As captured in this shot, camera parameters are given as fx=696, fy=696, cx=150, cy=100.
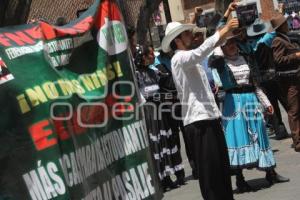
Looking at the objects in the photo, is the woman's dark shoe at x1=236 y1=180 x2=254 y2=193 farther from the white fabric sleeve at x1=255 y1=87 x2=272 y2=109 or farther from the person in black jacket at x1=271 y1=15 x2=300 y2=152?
the person in black jacket at x1=271 y1=15 x2=300 y2=152

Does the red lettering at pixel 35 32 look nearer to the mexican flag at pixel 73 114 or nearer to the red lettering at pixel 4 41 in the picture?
the mexican flag at pixel 73 114

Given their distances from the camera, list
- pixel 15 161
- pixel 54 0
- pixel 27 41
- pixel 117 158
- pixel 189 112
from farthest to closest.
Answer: pixel 54 0 < pixel 189 112 < pixel 117 158 < pixel 27 41 < pixel 15 161

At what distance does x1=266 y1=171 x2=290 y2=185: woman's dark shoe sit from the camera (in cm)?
758

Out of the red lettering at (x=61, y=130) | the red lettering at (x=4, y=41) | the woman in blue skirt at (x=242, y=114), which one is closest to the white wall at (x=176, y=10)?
the woman in blue skirt at (x=242, y=114)

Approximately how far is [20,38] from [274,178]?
4293 millimetres

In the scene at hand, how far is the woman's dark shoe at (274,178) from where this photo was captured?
24.9 feet

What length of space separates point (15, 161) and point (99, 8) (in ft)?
4.80

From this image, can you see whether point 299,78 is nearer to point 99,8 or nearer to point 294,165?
point 294,165

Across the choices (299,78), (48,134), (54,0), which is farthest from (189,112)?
(54,0)

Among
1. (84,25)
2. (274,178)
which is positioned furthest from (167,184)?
(84,25)

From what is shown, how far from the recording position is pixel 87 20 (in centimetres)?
472

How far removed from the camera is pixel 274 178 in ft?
25.0

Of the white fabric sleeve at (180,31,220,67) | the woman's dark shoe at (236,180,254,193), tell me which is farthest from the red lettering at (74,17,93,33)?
the woman's dark shoe at (236,180,254,193)

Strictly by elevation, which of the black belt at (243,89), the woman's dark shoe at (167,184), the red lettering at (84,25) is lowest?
the woman's dark shoe at (167,184)
